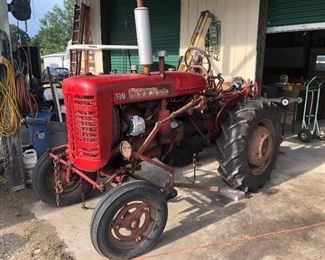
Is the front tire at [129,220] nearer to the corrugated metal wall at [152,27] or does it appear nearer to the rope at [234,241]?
the rope at [234,241]

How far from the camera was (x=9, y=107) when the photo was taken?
3723mm

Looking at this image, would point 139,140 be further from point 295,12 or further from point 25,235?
point 295,12

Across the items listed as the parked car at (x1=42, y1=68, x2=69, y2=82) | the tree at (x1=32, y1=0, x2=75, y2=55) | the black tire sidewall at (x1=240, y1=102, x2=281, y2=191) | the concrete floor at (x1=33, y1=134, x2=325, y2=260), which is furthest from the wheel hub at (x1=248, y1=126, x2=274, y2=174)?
the tree at (x1=32, y1=0, x2=75, y2=55)

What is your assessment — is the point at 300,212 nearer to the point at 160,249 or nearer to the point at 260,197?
the point at 260,197

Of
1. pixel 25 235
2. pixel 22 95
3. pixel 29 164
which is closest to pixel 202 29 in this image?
pixel 22 95

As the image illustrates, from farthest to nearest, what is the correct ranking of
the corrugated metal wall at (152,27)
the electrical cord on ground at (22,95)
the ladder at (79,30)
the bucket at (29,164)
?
the ladder at (79,30) < the corrugated metal wall at (152,27) < the bucket at (29,164) < the electrical cord on ground at (22,95)

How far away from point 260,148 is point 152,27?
4.79m

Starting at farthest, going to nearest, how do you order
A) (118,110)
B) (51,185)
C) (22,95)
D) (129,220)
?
(22,95), (51,185), (118,110), (129,220)

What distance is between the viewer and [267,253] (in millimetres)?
2652

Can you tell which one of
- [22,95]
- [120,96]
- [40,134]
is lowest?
[40,134]

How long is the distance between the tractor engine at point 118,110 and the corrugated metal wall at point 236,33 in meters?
2.41

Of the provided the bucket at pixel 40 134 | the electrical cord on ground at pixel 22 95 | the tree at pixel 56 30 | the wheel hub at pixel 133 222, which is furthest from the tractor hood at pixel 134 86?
the tree at pixel 56 30

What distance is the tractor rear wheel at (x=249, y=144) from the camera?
11.1 ft

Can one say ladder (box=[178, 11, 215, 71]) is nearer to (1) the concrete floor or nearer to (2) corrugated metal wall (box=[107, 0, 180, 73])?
(2) corrugated metal wall (box=[107, 0, 180, 73])
